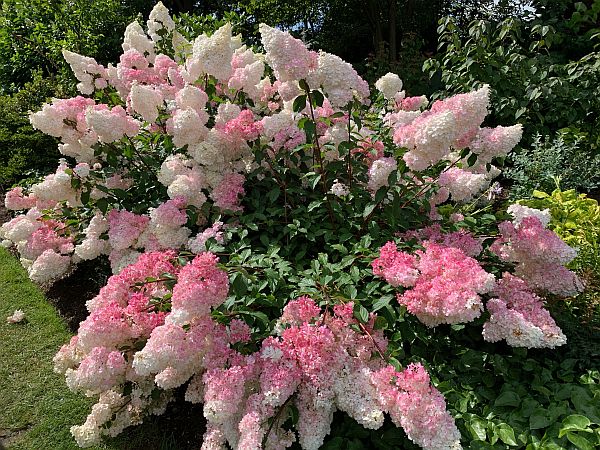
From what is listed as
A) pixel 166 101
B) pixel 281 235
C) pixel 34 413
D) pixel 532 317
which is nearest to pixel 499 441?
pixel 532 317

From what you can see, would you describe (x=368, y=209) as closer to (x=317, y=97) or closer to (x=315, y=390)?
(x=317, y=97)

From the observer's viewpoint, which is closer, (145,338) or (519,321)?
(519,321)

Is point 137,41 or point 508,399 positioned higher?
point 137,41

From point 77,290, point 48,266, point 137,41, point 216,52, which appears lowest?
point 77,290

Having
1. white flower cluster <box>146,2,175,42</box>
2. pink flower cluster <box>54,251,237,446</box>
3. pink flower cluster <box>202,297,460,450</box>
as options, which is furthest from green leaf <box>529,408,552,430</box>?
white flower cluster <box>146,2,175,42</box>

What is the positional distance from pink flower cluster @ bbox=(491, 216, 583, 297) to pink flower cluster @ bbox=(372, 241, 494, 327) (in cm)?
40

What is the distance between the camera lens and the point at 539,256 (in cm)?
211

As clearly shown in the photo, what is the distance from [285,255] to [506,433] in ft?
4.00

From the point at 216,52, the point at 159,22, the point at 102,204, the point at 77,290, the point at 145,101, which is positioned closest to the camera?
the point at 216,52

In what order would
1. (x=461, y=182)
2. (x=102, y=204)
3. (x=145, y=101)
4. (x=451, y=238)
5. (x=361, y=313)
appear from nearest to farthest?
(x=361, y=313), (x=451, y=238), (x=461, y=182), (x=145, y=101), (x=102, y=204)

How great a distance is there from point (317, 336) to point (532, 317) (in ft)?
2.74

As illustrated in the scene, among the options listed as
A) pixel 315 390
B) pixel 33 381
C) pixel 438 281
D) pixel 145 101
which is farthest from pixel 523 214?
pixel 33 381

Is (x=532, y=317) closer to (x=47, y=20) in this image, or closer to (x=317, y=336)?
(x=317, y=336)

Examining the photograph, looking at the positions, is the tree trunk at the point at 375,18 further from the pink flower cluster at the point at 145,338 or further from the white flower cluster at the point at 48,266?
the pink flower cluster at the point at 145,338
